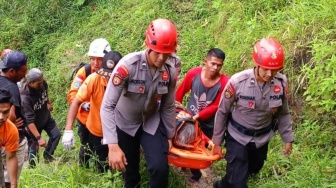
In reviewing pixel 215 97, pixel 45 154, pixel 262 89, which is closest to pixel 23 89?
pixel 45 154

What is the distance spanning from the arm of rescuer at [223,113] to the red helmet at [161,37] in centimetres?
68

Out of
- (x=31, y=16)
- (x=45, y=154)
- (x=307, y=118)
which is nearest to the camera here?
(x=307, y=118)

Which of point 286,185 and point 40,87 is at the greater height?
point 40,87

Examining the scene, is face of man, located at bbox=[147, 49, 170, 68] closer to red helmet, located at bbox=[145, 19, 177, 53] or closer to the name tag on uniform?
red helmet, located at bbox=[145, 19, 177, 53]

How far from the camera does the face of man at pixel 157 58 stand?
355 centimetres

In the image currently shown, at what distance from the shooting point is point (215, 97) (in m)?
4.84

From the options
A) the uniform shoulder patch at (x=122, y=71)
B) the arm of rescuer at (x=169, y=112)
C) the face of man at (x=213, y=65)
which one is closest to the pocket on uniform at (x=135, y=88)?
the uniform shoulder patch at (x=122, y=71)

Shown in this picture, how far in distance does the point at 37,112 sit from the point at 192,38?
9.91 feet

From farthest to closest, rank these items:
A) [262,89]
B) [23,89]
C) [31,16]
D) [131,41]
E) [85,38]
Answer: [31,16], [85,38], [131,41], [23,89], [262,89]

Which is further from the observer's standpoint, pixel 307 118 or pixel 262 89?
pixel 307 118

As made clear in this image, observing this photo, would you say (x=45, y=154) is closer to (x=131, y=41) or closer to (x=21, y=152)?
(x=21, y=152)

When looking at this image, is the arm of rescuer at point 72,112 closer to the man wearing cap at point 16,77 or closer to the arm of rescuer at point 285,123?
the man wearing cap at point 16,77

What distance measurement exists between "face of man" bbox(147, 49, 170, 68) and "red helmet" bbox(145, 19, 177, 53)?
0.04m

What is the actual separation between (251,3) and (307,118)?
2.60 meters
